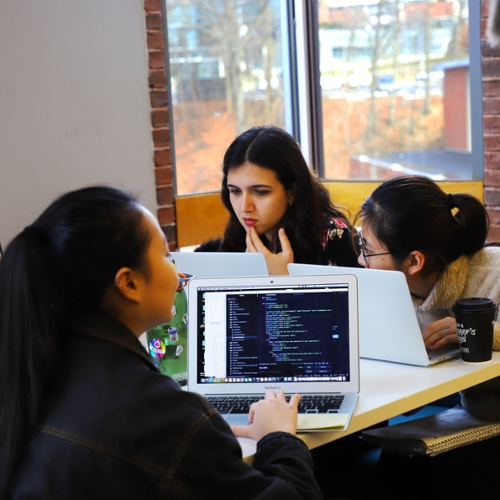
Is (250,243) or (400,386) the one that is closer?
(400,386)

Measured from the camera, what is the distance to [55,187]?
2.97 meters

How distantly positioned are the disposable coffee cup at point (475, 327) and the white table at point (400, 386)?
0.07 feet

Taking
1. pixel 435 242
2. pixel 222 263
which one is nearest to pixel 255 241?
pixel 222 263

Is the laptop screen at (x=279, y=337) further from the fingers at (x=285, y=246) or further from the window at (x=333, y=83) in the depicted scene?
the window at (x=333, y=83)

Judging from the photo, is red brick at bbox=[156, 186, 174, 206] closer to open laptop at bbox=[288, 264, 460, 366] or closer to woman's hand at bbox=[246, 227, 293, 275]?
woman's hand at bbox=[246, 227, 293, 275]

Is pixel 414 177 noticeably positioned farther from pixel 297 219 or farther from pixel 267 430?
pixel 267 430

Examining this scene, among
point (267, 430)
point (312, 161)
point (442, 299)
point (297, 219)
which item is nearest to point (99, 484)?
point (267, 430)

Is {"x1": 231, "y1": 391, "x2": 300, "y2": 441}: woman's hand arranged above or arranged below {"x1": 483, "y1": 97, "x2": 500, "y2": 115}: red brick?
below

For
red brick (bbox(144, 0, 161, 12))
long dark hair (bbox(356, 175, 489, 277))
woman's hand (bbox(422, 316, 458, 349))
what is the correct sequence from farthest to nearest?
red brick (bbox(144, 0, 161, 12)), long dark hair (bbox(356, 175, 489, 277)), woman's hand (bbox(422, 316, 458, 349))

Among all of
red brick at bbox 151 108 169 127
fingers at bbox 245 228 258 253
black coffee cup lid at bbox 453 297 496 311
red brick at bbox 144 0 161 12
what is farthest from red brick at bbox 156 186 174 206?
black coffee cup lid at bbox 453 297 496 311

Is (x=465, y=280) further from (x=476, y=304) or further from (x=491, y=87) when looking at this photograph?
(x=491, y=87)

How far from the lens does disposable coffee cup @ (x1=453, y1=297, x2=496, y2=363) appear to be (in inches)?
59.4

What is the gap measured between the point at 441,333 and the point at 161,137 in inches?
77.4

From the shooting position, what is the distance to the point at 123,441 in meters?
0.91
